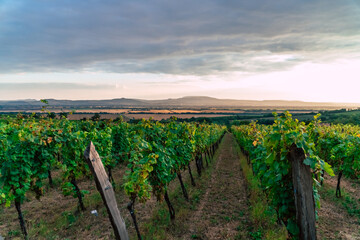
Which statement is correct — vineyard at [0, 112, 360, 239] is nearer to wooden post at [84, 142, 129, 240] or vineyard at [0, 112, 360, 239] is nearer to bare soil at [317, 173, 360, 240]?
bare soil at [317, 173, 360, 240]

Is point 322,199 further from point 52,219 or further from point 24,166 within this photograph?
point 24,166

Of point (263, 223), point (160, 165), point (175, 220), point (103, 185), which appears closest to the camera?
point (103, 185)

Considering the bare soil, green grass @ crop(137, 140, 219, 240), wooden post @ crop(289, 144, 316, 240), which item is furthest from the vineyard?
the bare soil

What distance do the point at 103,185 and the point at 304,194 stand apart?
315 centimetres

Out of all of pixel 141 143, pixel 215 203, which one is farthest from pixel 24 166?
pixel 215 203

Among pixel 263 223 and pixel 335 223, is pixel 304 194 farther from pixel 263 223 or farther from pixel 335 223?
pixel 335 223

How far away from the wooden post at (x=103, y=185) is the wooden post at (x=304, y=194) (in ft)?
9.85

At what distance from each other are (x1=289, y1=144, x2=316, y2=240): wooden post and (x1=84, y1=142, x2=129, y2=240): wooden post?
300 cm

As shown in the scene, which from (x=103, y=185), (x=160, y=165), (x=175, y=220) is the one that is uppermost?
(x=103, y=185)

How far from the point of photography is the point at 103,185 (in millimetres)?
3115

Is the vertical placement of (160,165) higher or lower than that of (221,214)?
higher

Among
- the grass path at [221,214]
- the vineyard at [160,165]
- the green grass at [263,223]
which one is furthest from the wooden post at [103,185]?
the green grass at [263,223]

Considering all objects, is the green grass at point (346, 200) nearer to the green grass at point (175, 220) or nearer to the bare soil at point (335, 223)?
the bare soil at point (335, 223)

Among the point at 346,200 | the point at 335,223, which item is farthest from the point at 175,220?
the point at 346,200
